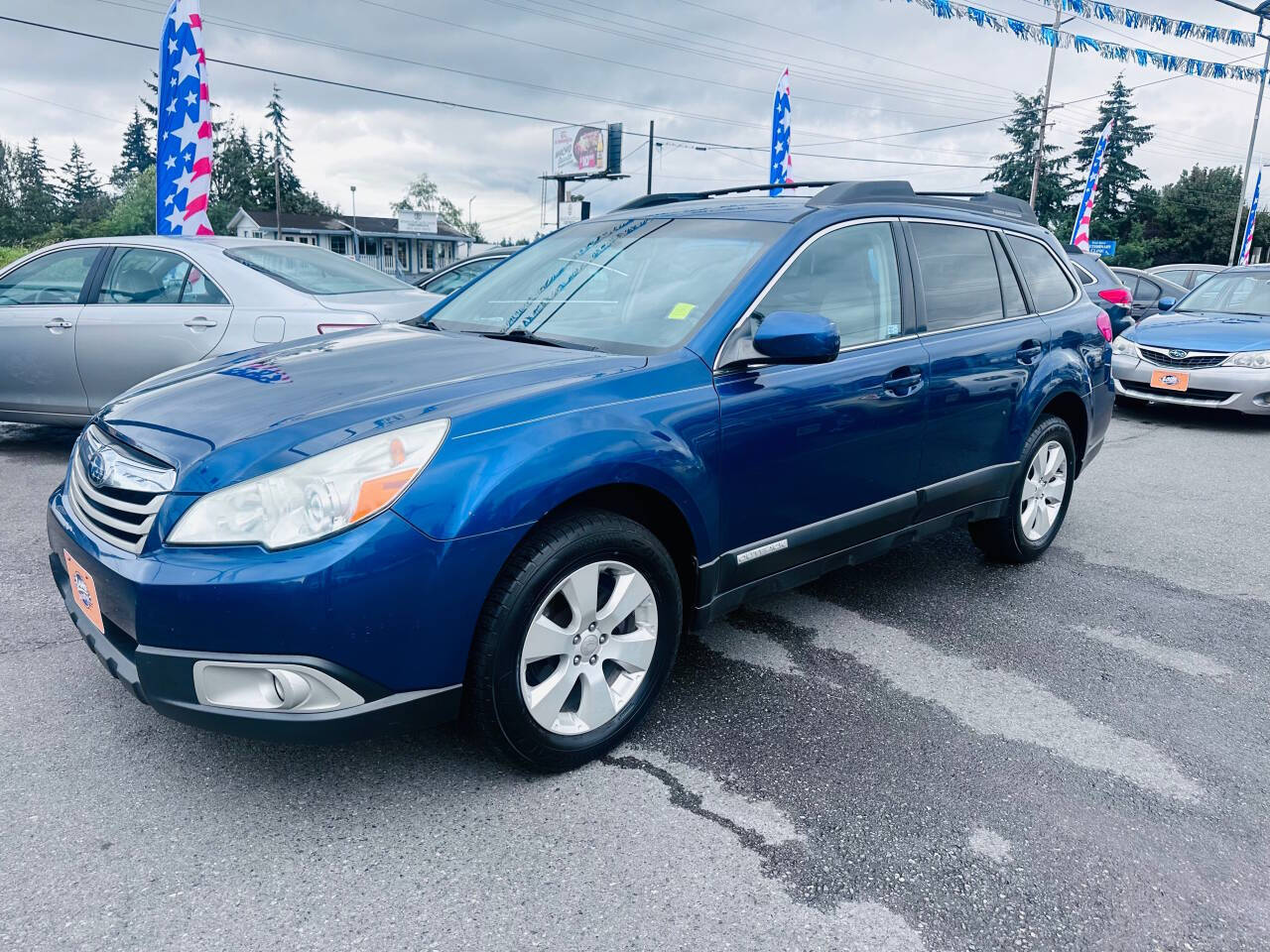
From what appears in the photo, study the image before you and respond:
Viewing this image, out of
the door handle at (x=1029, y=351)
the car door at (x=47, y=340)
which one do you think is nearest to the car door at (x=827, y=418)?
the door handle at (x=1029, y=351)

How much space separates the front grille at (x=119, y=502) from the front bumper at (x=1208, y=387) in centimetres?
864

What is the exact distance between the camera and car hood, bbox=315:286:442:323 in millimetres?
5961

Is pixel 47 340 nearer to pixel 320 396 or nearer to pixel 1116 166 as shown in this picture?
pixel 320 396

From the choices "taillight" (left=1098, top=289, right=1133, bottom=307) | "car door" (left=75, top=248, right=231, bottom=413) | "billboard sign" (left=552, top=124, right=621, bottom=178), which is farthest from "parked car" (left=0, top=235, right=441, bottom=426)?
"billboard sign" (left=552, top=124, right=621, bottom=178)

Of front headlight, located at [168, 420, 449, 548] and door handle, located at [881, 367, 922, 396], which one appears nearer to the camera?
front headlight, located at [168, 420, 449, 548]

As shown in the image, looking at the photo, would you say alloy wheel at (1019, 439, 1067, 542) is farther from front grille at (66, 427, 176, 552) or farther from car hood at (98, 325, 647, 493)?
front grille at (66, 427, 176, 552)

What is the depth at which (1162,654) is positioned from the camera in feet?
12.2

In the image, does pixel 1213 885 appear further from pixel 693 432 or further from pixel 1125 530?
pixel 1125 530

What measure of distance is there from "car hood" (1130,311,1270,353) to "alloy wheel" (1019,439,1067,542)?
16.8 ft

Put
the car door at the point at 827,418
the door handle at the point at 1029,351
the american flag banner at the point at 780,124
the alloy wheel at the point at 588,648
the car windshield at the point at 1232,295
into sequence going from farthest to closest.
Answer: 1. the american flag banner at the point at 780,124
2. the car windshield at the point at 1232,295
3. the door handle at the point at 1029,351
4. the car door at the point at 827,418
5. the alloy wheel at the point at 588,648

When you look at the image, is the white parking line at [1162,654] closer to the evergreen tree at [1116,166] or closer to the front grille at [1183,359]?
the front grille at [1183,359]

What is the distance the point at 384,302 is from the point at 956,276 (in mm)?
3781

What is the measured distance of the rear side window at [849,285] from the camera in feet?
10.8

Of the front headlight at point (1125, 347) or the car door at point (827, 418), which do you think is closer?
the car door at point (827, 418)
